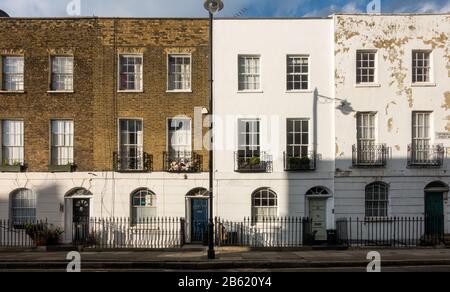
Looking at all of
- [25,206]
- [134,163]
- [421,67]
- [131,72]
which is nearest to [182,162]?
[134,163]

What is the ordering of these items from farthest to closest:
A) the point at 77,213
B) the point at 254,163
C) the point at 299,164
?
the point at 77,213 < the point at 254,163 < the point at 299,164

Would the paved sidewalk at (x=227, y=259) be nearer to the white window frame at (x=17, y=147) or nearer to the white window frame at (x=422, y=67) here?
the white window frame at (x=17, y=147)

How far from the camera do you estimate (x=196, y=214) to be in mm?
20719

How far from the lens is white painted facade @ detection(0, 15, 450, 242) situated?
2034cm

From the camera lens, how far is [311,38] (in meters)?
20.8

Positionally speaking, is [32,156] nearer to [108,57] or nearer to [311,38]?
[108,57]

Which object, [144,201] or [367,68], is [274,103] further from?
[144,201]

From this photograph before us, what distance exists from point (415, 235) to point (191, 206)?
1069 cm

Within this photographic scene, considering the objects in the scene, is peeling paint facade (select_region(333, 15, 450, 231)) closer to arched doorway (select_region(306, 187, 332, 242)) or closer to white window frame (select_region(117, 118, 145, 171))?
arched doorway (select_region(306, 187, 332, 242))

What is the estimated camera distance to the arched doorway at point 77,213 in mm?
20422

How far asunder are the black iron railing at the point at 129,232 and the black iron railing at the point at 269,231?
215 cm

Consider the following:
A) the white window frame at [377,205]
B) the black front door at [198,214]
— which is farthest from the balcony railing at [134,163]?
the white window frame at [377,205]

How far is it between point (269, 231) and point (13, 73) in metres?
14.6

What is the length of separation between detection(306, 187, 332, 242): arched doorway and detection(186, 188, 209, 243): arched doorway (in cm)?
499
